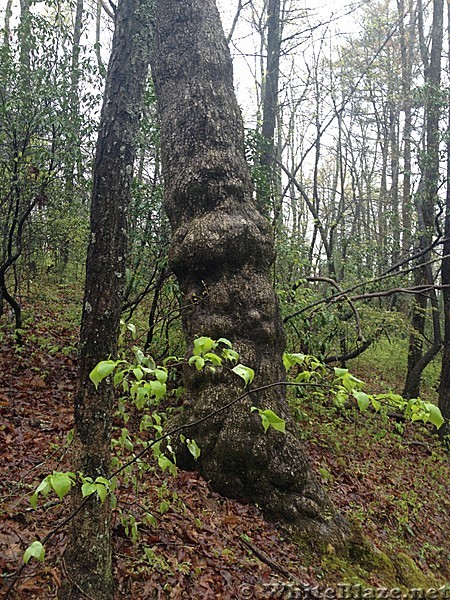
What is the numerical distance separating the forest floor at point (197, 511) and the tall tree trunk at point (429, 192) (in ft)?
8.62

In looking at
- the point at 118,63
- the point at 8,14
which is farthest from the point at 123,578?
the point at 8,14

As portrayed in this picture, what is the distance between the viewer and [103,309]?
7.76 feet

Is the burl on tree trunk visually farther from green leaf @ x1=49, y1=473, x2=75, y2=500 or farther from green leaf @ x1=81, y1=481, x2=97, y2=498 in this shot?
green leaf @ x1=49, y1=473, x2=75, y2=500

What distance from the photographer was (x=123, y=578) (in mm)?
2695

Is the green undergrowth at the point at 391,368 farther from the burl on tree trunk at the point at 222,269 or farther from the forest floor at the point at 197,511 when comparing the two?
the burl on tree trunk at the point at 222,269

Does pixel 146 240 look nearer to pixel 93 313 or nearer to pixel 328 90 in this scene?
pixel 93 313

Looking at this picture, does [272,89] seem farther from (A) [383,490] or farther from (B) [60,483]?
(B) [60,483]

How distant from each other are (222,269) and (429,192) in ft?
23.7

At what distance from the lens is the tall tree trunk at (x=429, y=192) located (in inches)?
372

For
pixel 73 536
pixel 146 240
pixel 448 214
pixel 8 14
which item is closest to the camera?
pixel 73 536

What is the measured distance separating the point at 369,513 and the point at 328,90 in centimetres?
1185

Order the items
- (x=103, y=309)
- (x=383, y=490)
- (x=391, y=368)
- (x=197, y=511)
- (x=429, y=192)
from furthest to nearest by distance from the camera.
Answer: (x=391, y=368) < (x=429, y=192) < (x=383, y=490) < (x=197, y=511) < (x=103, y=309)

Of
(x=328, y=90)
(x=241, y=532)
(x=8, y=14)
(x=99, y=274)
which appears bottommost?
(x=241, y=532)

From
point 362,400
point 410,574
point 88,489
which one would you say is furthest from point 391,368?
point 88,489
